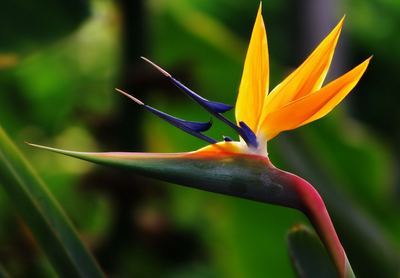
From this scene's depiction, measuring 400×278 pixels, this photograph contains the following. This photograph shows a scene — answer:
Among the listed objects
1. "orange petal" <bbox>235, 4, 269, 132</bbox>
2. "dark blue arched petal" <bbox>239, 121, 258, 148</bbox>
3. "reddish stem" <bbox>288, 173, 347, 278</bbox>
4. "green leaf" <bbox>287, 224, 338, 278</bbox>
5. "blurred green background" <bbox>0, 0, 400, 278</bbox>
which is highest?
"orange petal" <bbox>235, 4, 269, 132</bbox>

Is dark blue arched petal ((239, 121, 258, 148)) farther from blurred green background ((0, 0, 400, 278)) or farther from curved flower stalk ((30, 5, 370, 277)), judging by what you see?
blurred green background ((0, 0, 400, 278))

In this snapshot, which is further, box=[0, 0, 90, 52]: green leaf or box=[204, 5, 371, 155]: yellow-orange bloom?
box=[0, 0, 90, 52]: green leaf

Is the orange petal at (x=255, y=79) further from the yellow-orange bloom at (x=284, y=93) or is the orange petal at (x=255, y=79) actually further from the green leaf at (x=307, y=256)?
the green leaf at (x=307, y=256)

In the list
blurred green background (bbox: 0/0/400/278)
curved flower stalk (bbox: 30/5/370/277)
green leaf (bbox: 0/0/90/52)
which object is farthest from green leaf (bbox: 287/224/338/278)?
green leaf (bbox: 0/0/90/52)

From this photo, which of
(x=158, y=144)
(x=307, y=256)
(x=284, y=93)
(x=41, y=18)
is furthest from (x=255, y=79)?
(x=158, y=144)

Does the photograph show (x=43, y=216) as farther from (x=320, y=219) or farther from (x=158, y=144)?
(x=158, y=144)
